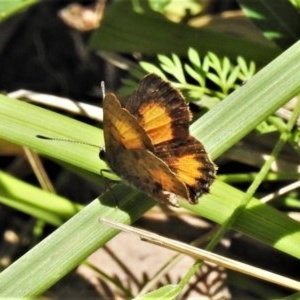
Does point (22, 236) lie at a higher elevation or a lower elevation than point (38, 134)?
higher

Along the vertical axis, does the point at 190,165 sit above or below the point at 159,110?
below

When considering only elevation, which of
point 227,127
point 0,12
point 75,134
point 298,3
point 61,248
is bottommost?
point 61,248

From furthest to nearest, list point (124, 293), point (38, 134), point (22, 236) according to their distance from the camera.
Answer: point (22, 236) < point (124, 293) < point (38, 134)

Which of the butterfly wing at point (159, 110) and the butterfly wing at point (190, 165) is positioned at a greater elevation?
the butterfly wing at point (159, 110)

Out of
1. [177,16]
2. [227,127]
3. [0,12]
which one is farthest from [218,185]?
[177,16]

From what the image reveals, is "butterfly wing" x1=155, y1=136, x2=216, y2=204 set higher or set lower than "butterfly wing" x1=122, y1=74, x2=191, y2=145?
lower

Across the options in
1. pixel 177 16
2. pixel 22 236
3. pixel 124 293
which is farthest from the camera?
pixel 177 16

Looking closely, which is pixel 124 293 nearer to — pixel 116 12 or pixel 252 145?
pixel 252 145

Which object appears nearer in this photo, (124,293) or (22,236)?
(124,293)
